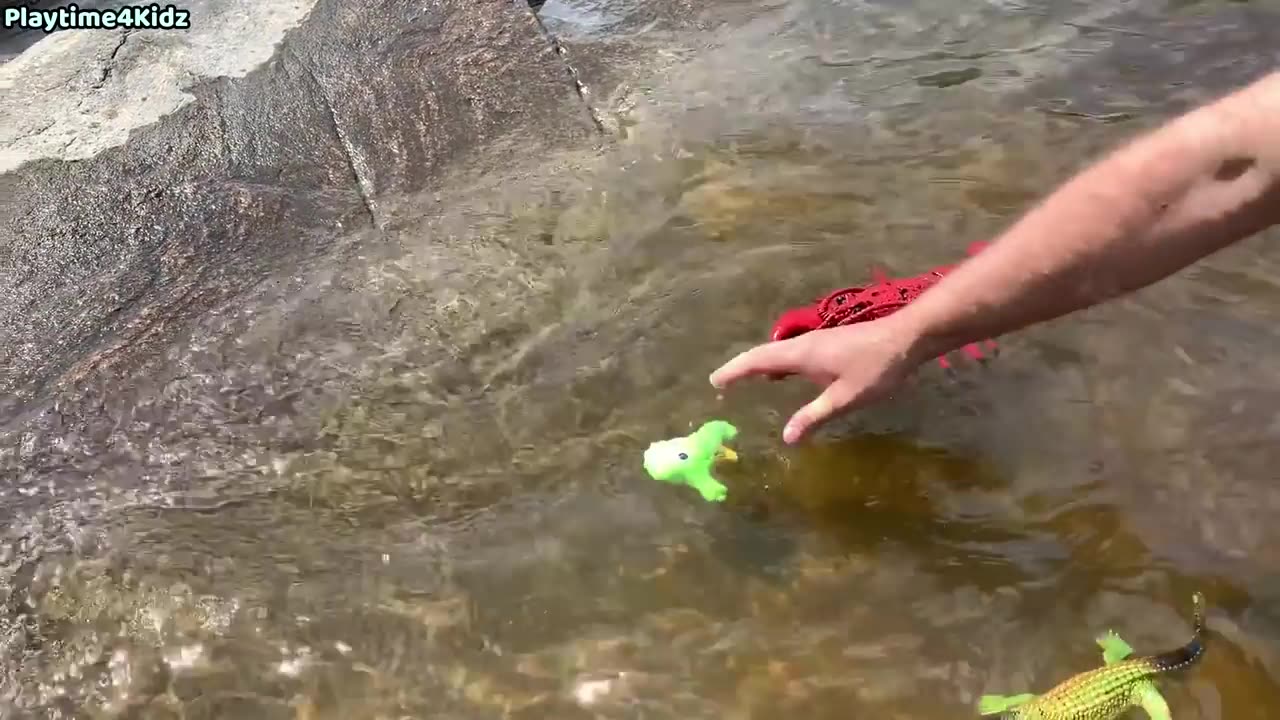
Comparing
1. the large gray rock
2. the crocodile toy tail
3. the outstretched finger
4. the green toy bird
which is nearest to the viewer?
the crocodile toy tail

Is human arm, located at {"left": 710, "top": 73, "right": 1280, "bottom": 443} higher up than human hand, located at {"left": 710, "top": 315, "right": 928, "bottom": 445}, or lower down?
higher up

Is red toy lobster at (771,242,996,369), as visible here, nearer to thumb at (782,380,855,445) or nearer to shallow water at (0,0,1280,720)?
shallow water at (0,0,1280,720)

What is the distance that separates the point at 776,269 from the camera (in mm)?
3100

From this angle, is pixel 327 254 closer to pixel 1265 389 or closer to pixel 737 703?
pixel 737 703

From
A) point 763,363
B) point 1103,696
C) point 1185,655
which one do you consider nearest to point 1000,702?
point 1103,696

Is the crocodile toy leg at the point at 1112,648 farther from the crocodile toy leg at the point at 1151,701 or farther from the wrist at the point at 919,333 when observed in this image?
the wrist at the point at 919,333

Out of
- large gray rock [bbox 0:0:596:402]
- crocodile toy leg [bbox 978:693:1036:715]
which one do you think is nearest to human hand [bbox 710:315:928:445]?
crocodile toy leg [bbox 978:693:1036:715]

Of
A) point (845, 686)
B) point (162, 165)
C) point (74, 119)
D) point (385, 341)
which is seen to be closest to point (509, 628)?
point (845, 686)

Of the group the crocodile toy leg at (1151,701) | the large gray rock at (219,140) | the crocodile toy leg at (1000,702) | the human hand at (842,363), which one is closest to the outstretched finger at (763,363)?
the human hand at (842,363)

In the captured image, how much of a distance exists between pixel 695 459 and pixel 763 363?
323 millimetres

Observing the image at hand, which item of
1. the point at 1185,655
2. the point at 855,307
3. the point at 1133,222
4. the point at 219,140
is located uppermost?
the point at 1133,222

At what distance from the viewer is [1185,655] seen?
204 centimetres

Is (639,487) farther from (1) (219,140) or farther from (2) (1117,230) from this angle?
(1) (219,140)

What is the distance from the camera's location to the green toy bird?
239 cm
